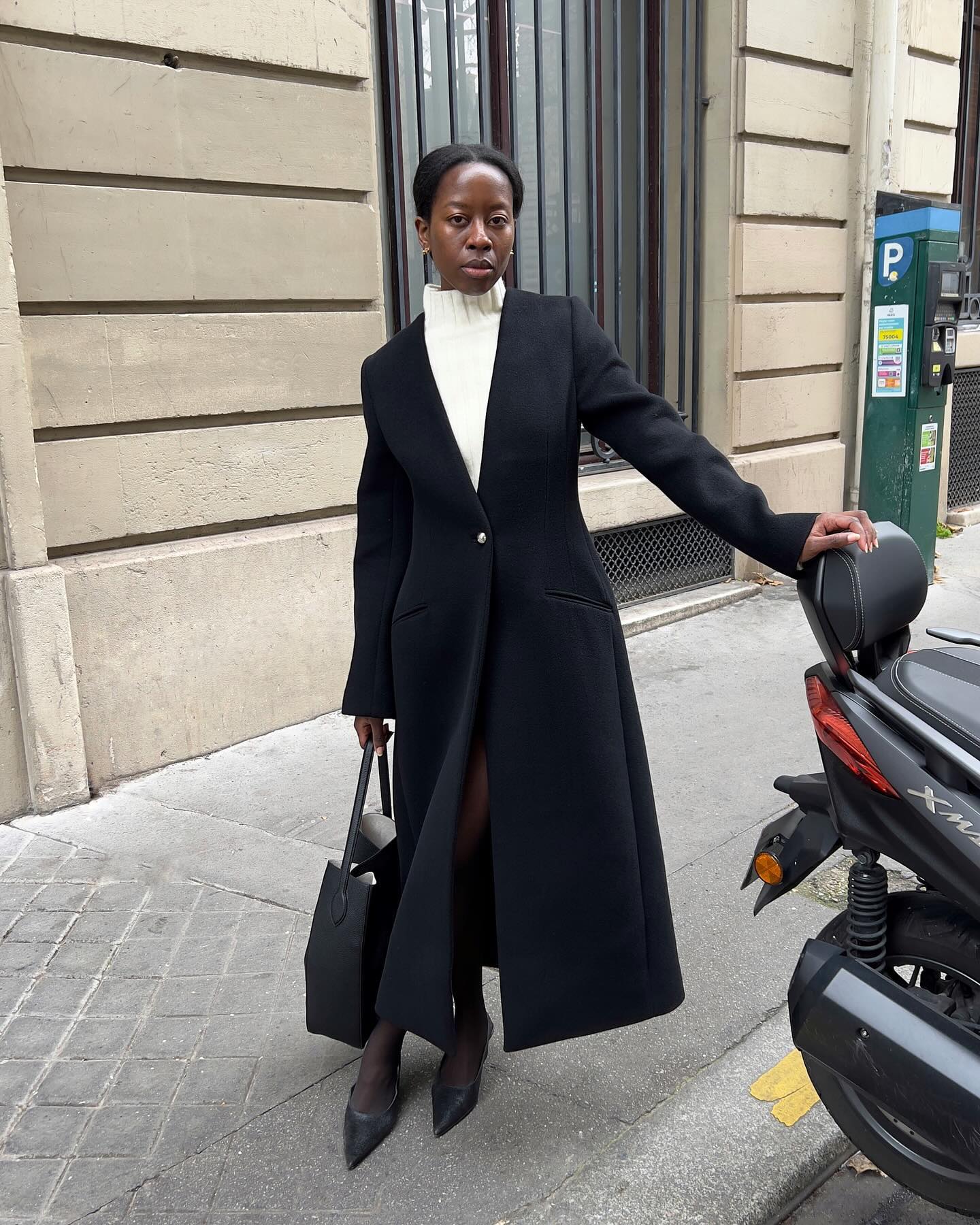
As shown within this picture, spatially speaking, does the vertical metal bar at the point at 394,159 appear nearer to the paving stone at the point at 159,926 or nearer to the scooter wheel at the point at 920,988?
the paving stone at the point at 159,926

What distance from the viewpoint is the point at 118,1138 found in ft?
8.20

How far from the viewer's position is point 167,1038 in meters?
2.88

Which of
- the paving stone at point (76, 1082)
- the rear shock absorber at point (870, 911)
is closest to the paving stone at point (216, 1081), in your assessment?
the paving stone at point (76, 1082)

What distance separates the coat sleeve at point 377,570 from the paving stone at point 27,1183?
1086mm

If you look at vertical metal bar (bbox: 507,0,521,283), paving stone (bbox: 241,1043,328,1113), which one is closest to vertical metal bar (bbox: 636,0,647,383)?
vertical metal bar (bbox: 507,0,521,283)

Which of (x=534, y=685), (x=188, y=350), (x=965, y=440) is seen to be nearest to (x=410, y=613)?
(x=534, y=685)

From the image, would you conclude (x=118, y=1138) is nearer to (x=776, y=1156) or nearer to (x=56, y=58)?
(x=776, y=1156)

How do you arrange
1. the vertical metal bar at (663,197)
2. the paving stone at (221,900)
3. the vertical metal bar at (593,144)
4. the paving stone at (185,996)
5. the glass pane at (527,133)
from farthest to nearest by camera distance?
the vertical metal bar at (663,197)
the vertical metal bar at (593,144)
the glass pane at (527,133)
the paving stone at (221,900)
the paving stone at (185,996)

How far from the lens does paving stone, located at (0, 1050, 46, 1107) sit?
2.66 m

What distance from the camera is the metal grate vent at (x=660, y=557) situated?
272 inches

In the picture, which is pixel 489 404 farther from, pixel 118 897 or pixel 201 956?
pixel 118 897

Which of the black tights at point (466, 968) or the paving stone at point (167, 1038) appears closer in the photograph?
the black tights at point (466, 968)

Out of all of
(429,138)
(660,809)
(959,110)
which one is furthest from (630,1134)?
(959,110)

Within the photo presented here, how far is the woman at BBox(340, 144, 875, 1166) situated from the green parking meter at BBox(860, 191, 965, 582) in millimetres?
5183
